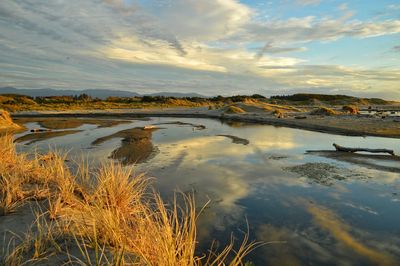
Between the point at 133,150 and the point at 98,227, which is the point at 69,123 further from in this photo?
the point at 98,227

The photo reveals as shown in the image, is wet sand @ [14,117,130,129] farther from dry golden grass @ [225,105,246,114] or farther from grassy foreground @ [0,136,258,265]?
grassy foreground @ [0,136,258,265]

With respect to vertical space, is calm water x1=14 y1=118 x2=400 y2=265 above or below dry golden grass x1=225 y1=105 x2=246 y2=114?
below

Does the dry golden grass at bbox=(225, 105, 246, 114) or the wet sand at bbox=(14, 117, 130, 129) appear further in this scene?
the dry golden grass at bbox=(225, 105, 246, 114)

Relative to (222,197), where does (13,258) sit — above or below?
above

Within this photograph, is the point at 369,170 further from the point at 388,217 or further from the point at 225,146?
the point at 225,146

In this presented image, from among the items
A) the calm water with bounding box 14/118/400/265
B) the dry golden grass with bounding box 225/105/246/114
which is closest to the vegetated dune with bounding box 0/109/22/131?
the calm water with bounding box 14/118/400/265

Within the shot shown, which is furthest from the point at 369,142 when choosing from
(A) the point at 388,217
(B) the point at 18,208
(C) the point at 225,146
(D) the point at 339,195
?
(B) the point at 18,208

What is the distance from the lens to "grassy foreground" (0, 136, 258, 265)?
3.81 m

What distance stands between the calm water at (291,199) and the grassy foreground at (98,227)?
743 millimetres

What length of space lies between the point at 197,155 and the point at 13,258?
10921mm

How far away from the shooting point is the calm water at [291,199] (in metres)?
5.91

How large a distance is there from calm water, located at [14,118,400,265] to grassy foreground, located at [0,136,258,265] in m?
0.74

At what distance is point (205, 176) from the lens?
35.9 ft

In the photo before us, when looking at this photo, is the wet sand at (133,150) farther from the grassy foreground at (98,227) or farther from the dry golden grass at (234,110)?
the dry golden grass at (234,110)
